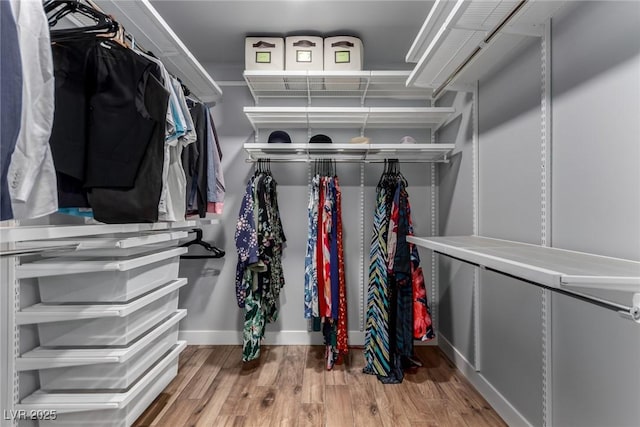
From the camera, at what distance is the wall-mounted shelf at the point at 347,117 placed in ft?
6.73

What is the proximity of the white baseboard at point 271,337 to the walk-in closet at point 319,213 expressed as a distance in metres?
0.01

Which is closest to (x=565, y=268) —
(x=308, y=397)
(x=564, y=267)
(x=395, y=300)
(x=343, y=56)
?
(x=564, y=267)

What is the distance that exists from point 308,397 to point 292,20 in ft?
7.68

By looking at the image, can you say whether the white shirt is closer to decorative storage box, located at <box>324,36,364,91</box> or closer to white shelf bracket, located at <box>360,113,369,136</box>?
decorative storage box, located at <box>324,36,364,91</box>

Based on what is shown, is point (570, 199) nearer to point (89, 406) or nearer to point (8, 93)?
point (8, 93)

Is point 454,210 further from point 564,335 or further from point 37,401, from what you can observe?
point 37,401

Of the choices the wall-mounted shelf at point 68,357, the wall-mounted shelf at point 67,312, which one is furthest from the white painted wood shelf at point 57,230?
the wall-mounted shelf at point 68,357

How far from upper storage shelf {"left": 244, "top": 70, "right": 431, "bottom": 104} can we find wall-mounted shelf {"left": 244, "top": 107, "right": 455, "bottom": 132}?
210mm

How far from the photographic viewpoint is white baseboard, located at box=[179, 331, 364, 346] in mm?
2424

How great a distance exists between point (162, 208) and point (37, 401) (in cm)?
93

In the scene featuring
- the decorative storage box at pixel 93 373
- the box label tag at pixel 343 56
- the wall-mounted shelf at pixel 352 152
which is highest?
the box label tag at pixel 343 56

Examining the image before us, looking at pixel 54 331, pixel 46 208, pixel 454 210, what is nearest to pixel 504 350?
pixel 454 210

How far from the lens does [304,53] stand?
2.07 m

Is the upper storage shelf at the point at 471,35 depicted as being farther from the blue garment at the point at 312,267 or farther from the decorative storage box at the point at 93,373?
the decorative storage box at the point at 93,373
